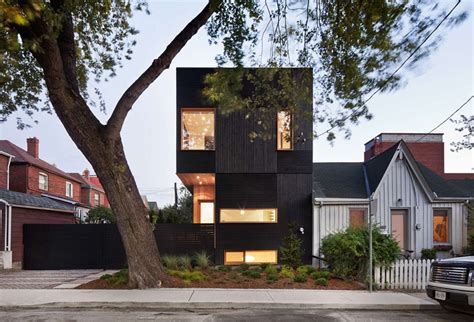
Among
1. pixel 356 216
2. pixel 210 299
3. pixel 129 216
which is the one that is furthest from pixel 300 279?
pixel 356 216

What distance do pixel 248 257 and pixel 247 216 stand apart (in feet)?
5.23

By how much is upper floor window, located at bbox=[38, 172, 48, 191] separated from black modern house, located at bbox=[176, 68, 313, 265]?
14.3 metres

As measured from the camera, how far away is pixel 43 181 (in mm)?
24391

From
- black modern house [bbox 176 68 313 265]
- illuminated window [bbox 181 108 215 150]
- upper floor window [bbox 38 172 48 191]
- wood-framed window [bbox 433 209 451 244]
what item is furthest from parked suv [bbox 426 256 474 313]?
upper floor window [bbox 38 172 48 191]

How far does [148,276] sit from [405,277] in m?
Result: 7.05

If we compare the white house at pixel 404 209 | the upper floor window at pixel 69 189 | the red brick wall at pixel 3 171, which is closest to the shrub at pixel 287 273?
the white house at pixel 404 209

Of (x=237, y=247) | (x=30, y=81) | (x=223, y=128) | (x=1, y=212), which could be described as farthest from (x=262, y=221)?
(x=1, y=212)

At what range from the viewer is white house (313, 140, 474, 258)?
47.6ft

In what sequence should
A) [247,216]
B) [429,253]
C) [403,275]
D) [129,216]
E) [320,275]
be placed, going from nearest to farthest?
1. [129,216]
2. [403,275]
3. [320,275]
4. [429,253]
5. [247,216]

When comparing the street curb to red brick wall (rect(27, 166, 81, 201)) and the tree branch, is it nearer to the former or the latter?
the tree branch

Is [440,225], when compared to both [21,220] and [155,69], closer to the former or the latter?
[155,69]

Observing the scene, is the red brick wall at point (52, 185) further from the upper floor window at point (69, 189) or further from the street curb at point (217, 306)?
the street curb at point (217, 306)

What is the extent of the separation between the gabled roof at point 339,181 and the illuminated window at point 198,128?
15.7 ft

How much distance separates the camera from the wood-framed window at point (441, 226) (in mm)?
14938
